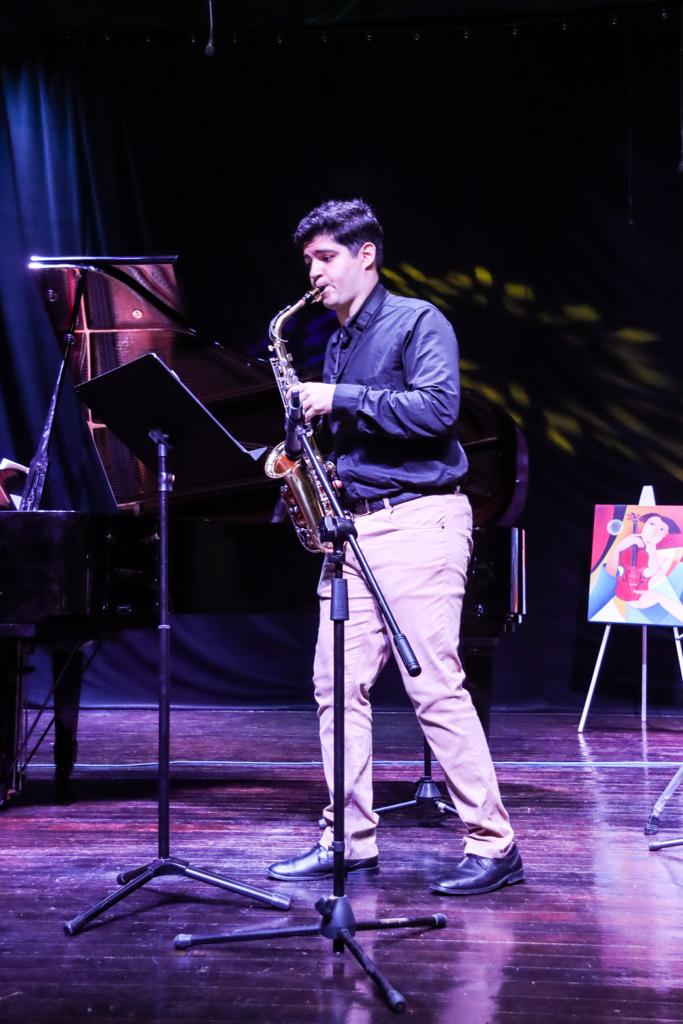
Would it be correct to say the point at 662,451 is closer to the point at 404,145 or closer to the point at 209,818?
the point at 404,145

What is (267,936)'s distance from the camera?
2285 millimetres

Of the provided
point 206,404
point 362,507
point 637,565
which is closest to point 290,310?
point 362,507

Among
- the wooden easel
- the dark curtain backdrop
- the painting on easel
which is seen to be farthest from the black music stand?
the dark curtain backdrop

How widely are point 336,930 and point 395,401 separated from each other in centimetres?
121

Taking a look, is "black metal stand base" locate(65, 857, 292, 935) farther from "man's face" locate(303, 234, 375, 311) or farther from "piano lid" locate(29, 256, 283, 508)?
"piano lid" locate(29, 256, 283, 508)

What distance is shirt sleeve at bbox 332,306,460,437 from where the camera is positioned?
8.32 ft

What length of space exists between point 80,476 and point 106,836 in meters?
3.43

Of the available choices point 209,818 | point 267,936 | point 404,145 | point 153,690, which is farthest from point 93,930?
point 404,145

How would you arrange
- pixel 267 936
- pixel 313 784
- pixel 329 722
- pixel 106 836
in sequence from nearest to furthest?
pixel 267 936 < pixel 329 722 < pixel 106 836 < pixel 313 784

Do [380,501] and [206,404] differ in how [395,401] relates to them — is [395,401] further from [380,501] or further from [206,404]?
[206,404]

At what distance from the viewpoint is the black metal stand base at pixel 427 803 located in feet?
11.8

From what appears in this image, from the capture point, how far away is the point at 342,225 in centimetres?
268

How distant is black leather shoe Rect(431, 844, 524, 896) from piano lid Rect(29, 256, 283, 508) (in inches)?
76.6

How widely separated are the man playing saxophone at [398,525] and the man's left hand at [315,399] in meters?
0.03
